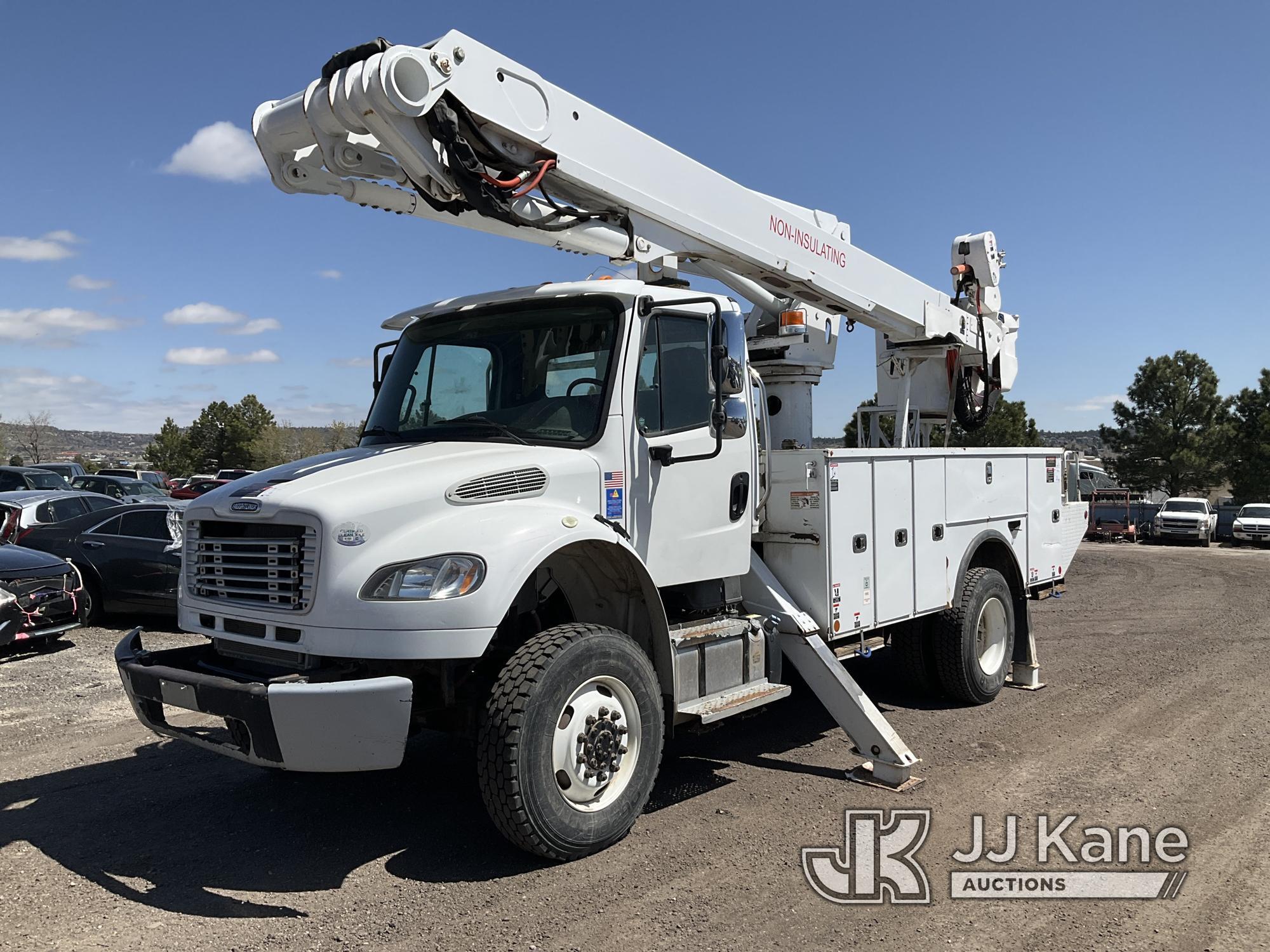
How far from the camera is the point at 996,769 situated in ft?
19.4

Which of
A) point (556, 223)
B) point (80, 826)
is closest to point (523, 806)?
point (80, 826)

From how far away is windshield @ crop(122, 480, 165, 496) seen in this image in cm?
2106

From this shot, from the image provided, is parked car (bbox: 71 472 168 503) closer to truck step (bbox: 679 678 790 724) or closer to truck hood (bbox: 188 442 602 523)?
truck hood (bbox: 188 442 602 523)

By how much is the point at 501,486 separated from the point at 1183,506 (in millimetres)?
32860

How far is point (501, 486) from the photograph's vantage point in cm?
454

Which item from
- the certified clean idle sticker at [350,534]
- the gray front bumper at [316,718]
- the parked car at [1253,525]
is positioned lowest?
the parked car at [1253,525]

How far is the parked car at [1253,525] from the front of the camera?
29.7 meters

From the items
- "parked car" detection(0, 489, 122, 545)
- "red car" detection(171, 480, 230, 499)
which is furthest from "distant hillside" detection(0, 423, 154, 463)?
"parked car" detection(0, 489, 122, 545)

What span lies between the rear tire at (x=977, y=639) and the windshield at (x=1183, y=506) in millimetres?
27385

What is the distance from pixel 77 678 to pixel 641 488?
6347 millimetres

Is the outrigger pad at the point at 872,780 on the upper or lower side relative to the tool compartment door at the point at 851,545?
lower

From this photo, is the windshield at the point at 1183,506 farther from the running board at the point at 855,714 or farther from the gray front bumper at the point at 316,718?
the gray front bumper at the point at 316,718

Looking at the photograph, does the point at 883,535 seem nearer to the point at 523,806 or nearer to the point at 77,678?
the point at 523,806

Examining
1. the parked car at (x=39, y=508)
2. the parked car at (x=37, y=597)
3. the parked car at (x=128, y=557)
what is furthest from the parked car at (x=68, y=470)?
the parked car at (x=37, y=597)
